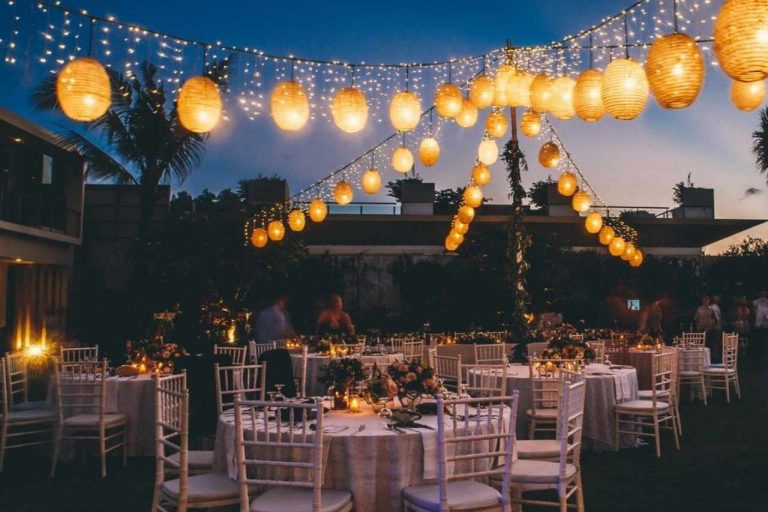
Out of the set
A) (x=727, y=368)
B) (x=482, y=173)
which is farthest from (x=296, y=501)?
(x=727, y=368)

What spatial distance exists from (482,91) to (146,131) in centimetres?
850

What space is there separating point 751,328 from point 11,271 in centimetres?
1839

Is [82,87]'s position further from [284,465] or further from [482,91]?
[482,91]

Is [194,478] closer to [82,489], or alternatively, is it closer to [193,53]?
[82,489]

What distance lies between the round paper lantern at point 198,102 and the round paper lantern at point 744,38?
3.50 meters

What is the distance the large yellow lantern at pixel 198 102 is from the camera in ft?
16.5

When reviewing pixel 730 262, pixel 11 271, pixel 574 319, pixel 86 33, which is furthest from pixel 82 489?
pixel 730 262

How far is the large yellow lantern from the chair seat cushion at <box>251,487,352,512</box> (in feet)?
9.26

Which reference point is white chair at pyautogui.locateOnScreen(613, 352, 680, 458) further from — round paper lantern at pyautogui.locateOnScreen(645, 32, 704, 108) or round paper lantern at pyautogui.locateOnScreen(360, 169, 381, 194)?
round paper lantern at pyautogui.locateOnScreen(360, 169, 381, 194)

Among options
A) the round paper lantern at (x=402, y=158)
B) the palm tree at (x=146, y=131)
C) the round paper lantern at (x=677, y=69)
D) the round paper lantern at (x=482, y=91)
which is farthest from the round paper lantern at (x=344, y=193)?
the palm tree at (x=146, y=131)

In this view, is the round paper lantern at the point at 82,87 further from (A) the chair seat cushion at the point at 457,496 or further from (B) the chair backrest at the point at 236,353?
(B) the chair backrest at the point at 236,353

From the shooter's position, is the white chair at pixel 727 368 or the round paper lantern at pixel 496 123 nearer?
the round paper lantern at pixel 496 123

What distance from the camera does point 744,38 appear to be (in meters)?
3.25

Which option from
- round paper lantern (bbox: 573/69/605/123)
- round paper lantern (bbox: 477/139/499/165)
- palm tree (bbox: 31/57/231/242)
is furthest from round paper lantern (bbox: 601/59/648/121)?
palm tree (bbox: 31/57/231/242)
